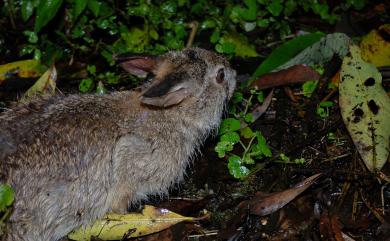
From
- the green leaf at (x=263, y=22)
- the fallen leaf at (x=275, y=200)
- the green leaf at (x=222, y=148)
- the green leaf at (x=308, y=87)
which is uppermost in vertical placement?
the green leaf at (x=263, y=22)

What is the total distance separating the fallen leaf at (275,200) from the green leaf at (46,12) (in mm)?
3083

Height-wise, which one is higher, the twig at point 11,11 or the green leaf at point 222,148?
the twig at point 11,11

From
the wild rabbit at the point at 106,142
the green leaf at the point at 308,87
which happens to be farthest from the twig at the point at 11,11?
the green leaf at the point at 308,87

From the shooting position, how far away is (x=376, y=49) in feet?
22.2

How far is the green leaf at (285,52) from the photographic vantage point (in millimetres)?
6898

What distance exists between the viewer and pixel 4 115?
5.38m

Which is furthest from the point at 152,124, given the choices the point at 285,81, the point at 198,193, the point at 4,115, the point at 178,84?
the point at 285,81

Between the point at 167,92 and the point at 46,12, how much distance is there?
248 cm

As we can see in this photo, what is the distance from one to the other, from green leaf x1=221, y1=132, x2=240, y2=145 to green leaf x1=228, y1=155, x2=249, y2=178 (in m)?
0.23

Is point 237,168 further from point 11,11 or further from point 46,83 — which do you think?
point 11,11

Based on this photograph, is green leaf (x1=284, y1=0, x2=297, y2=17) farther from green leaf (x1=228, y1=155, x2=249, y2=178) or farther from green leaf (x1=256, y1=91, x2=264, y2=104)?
green leaf (x1=228, y1=155, x2=249, y2=178)

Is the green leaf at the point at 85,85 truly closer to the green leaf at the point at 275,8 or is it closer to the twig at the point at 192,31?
the twig at the point at 192,31

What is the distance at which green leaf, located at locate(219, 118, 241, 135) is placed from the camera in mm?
6207

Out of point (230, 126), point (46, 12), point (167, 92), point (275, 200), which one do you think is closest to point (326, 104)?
point (230, 126)
